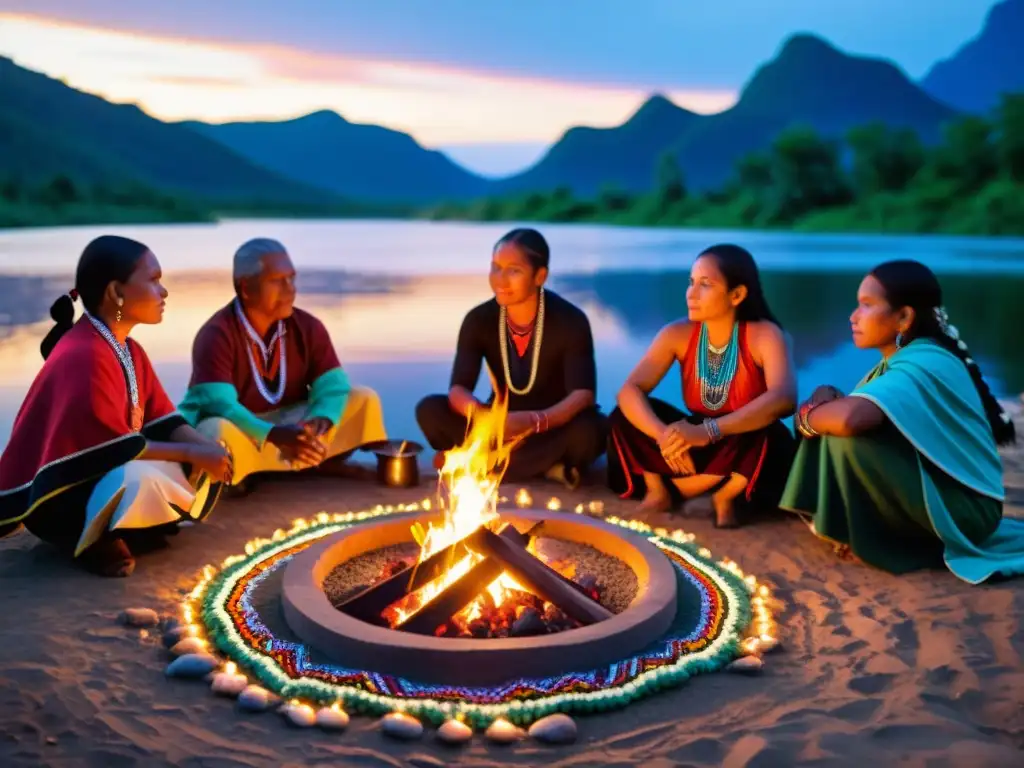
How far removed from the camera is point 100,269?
4.34m

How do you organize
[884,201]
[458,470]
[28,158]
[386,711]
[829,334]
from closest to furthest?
[386,711], [458,470], [829,334], [884,201], [28,158]

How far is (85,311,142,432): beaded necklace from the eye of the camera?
14.4 feet

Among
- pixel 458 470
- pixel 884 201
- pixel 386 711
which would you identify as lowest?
pixel 386 711

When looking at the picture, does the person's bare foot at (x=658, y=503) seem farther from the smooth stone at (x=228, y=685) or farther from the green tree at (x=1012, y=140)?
the green tree at (x=1012, y=140)

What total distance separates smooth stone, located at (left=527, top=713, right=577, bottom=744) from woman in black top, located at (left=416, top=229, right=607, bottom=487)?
266 centimetres

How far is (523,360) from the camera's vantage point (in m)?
5.87

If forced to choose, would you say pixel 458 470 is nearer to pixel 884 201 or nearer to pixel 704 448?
pixel 704 448

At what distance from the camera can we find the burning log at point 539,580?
12.3 ft

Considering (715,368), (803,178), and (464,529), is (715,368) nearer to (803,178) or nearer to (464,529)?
(464,529)

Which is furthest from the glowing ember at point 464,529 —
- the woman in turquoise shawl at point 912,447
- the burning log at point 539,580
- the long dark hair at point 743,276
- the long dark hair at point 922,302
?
the long dark hair at point 922,302

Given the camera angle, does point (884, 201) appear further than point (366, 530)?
Yes

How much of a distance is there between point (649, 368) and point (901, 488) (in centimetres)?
156

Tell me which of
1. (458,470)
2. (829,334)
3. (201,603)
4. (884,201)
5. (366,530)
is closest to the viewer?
(201,603)

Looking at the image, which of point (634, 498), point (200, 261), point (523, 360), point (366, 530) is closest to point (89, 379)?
point (366, 530)
